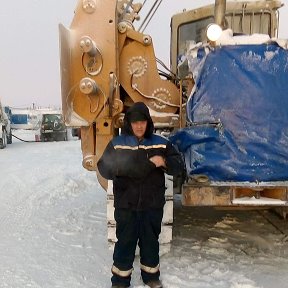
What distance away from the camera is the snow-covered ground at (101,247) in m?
3.70

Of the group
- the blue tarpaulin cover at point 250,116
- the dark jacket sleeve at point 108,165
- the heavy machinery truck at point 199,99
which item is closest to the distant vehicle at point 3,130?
the heavy machinery truck at point 199,99

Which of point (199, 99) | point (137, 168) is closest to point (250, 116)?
point (199, 99)

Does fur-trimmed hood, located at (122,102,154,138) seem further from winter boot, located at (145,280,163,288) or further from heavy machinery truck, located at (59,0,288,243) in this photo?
winter boot, located at (145,280,163,288)

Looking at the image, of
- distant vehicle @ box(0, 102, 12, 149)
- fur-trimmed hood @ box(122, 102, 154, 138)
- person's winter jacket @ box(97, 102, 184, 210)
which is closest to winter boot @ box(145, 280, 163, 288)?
person's winter jacket @ box(97, 102, 184, 210)

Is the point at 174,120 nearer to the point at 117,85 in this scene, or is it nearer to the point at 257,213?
the point at 117,85

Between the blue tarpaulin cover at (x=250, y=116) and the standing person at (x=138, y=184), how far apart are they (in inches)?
20.8

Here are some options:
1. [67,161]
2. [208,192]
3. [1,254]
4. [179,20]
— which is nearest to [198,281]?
[208,192]

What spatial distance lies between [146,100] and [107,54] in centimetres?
67

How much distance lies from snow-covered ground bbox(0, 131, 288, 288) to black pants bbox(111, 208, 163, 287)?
17cm

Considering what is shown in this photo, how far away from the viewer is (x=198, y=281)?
3652 millimetres

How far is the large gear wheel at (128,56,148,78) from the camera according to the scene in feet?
15.2

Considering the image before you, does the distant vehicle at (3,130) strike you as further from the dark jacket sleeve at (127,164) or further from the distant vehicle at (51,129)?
the dark jacket sleeve at (127,164)

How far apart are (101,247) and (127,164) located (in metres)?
1.54

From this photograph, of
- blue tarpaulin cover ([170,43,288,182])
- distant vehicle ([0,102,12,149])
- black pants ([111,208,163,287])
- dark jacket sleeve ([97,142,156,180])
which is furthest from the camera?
distant vehicle ([0,102,12,149])
